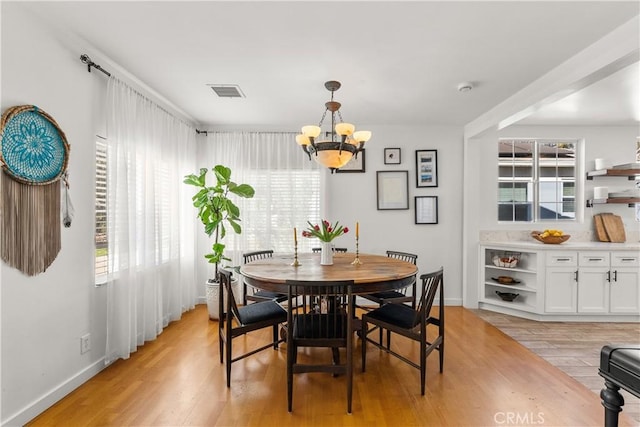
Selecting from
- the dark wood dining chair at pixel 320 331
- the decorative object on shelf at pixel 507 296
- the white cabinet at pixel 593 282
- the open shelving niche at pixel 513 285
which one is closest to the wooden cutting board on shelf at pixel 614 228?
the white cabinet at pixel 593 282

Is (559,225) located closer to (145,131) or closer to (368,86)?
(368,86)

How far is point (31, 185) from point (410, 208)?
4.02 meters

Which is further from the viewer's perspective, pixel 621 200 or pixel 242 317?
pixel 621 200

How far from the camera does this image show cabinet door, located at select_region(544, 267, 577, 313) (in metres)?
3.78

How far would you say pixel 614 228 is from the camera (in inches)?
169

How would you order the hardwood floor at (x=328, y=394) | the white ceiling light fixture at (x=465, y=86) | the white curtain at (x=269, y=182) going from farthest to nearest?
the white curtain at (x=269, y=182) < the white ceiling light fixture at (x=465, y=86) < the hardwood floor at (x=328, y=394)

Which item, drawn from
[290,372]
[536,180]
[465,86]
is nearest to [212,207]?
[290,372]

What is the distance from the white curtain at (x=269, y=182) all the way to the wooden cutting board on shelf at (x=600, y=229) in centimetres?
391

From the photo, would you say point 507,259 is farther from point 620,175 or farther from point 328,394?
point 328,394

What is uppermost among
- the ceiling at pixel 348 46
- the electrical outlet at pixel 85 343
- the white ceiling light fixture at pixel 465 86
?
Answer: the ceiling at pixel 348 46

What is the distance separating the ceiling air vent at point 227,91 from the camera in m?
3.08

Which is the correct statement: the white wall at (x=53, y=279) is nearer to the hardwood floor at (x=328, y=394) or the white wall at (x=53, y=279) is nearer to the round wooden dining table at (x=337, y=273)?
the hardwood floor at (x=328, y=394)

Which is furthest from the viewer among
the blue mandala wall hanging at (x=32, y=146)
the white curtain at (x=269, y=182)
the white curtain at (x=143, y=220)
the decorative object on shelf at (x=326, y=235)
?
the white curtain at (x=269, y=182)

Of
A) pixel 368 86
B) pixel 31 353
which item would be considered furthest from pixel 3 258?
pixel 368 86
